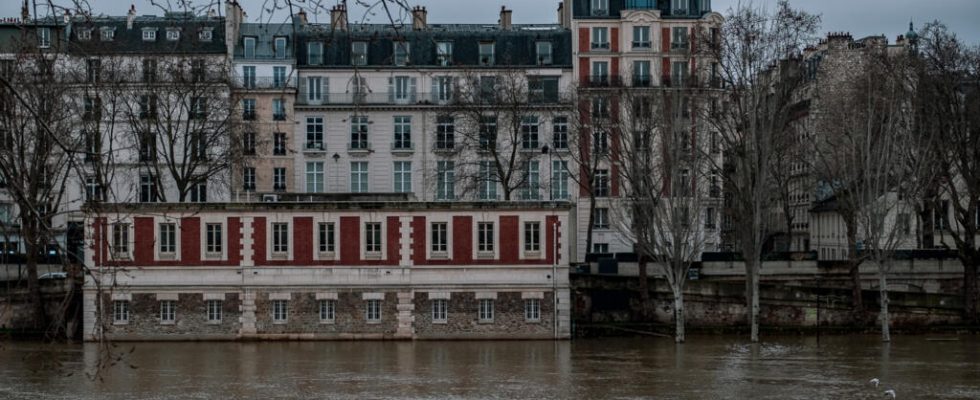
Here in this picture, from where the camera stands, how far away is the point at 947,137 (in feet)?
177

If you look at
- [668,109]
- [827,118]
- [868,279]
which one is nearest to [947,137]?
[868,279]

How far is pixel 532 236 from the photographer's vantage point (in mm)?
48250

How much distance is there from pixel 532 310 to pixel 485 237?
2949 mm

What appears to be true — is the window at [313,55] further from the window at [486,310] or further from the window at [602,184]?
the window at [486,310]

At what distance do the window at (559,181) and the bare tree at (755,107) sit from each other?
33.1 feet

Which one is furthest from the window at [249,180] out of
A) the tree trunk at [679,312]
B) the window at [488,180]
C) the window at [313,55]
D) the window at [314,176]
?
the tree trunk at [679,312]

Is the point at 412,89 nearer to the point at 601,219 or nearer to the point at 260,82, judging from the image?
the point at 260,82

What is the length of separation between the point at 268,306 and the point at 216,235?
9.77 ft

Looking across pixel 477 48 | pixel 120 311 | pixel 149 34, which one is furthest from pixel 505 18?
pixel 120 311

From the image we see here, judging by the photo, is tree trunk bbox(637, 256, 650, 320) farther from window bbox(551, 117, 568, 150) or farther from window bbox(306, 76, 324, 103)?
window bbox(306, 76, 324, 103)

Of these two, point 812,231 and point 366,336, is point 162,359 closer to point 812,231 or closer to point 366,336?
point 366,336

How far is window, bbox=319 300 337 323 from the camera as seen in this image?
1890 inches

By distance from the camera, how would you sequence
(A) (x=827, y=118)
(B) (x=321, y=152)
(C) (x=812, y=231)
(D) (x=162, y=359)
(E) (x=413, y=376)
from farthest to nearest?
(C) (x=812, y=231) < (A) (x=827, y=118) < (B) (x=321, y=152) < (D) (x=162, y=359) < (E) (x=413, y=376)

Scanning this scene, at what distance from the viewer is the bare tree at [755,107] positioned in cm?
4991
